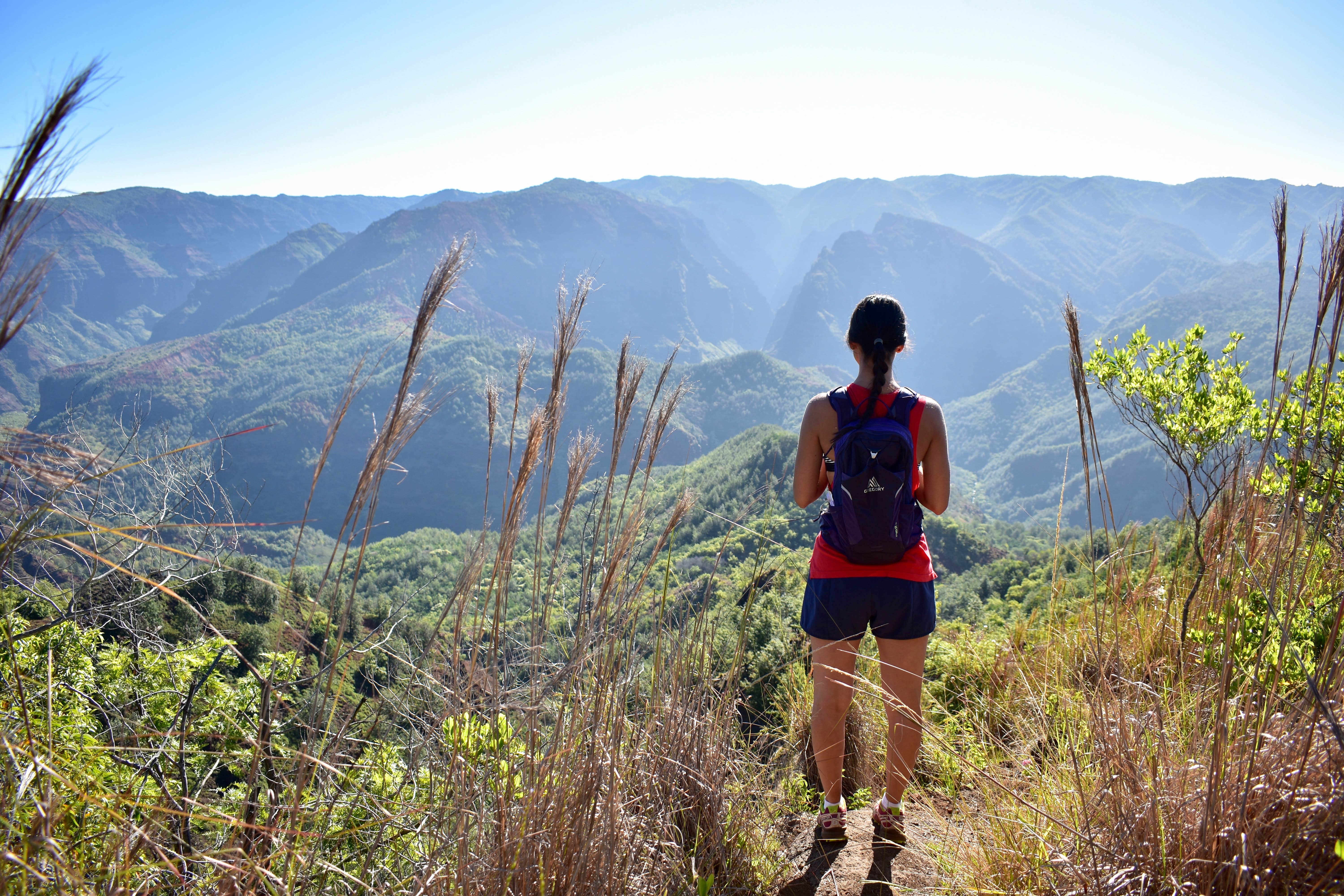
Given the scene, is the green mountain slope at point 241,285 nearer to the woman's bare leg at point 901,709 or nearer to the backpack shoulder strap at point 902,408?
the backpack shoulder strap at point 902,408

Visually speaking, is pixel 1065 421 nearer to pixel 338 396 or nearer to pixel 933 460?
pixel 338 396

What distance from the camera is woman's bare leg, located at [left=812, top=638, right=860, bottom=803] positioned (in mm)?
1728

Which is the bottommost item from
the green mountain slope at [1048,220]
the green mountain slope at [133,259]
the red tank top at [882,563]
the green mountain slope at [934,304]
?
the red tank top at [882,563]

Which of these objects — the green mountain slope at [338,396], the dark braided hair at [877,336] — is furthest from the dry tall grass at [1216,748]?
the green mountain slope at [338,396]

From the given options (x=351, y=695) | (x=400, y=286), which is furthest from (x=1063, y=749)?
(x=400, y=286)

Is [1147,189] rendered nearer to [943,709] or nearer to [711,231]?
[711,231]

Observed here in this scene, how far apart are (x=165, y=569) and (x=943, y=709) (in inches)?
97.3

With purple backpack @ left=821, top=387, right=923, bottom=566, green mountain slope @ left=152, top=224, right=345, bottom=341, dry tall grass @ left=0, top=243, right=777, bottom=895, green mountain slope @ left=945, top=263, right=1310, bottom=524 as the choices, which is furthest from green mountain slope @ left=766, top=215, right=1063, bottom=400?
dry tall grass @ left=0, top=243, right=777, bottom=895

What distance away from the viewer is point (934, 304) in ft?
436

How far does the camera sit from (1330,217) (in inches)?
46.5

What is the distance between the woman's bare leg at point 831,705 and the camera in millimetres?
1728

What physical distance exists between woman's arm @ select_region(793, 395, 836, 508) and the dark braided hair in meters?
0.11

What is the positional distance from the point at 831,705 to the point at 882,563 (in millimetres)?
446

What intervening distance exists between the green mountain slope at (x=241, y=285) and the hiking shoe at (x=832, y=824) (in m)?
158
